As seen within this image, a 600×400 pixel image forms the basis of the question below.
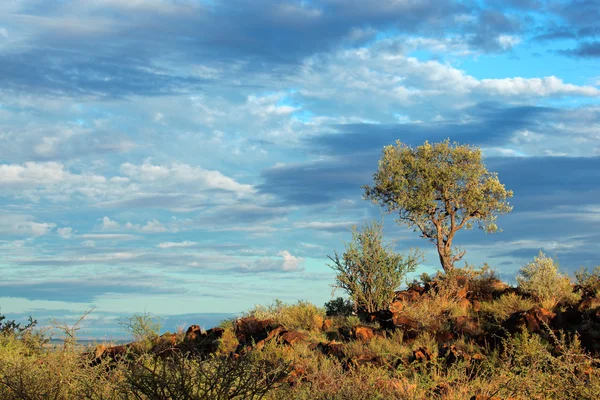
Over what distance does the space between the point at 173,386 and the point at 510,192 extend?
25.8 m

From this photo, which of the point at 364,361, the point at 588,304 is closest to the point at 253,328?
the point at 364,361

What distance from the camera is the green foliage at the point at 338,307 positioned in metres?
22.3

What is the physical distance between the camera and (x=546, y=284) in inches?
773

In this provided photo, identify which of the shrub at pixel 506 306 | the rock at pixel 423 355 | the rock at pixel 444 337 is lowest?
the rock at pixel 423 355

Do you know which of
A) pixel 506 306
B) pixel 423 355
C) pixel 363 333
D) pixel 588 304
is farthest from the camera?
pixel 506 306

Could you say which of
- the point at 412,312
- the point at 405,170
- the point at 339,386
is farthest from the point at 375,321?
the point at 405,170

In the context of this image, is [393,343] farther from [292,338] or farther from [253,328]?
[253,328]

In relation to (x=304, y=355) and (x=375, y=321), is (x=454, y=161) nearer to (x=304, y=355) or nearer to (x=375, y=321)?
(x=375, y=321)

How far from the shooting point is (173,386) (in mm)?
5586

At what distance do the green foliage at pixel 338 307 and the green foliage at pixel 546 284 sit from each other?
20.5 feet

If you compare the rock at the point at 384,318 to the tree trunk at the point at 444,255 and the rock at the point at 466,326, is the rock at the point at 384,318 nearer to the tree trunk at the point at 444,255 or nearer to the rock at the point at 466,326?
the rock at the point at 466,326

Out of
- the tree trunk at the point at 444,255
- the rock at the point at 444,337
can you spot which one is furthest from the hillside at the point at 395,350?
the tree trunk at the point at 444,255

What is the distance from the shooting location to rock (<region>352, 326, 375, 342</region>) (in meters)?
16.2

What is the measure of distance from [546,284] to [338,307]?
7668 millimetres
